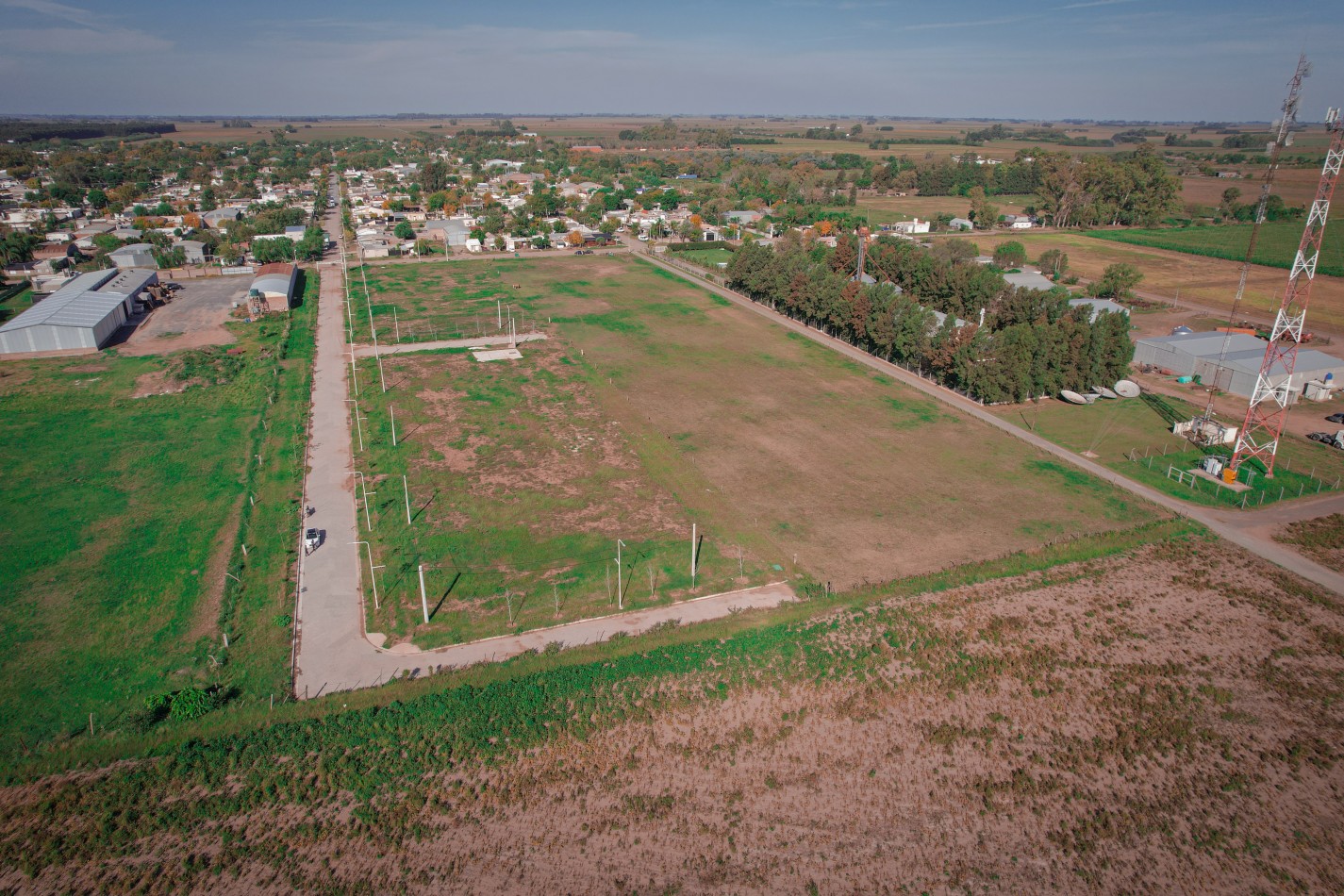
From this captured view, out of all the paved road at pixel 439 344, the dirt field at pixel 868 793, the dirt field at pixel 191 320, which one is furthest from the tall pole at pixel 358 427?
the dirt field at pixel 868 793

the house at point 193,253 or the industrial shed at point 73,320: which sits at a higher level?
the house at point 193,253

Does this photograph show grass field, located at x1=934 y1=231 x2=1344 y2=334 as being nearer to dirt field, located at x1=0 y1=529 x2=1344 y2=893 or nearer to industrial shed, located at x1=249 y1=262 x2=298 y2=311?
dirt field, located at x1=0 y1=529 x2=1344 y2=893

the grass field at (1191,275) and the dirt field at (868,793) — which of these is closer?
the dirt field at (868,793)

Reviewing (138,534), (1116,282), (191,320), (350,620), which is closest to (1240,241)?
(1116,282)

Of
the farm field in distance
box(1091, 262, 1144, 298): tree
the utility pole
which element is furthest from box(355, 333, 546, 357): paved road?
box(1091, 262, 1144, 298): tree

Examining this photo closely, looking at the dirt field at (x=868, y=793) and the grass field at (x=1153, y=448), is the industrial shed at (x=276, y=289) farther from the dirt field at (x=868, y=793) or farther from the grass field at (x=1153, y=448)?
the grass field at (x=1153, y=448)

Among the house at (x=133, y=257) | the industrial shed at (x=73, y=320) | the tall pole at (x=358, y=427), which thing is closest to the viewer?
→ the tall pole at (x=358, y=427)

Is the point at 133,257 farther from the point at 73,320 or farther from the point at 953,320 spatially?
the point at 953,320
